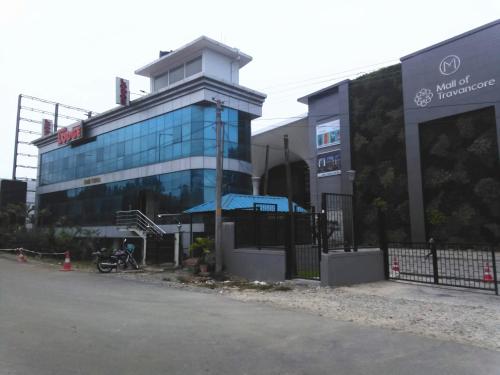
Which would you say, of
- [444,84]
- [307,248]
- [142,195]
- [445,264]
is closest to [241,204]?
[307,248]

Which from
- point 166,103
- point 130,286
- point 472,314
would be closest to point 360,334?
point 472,314

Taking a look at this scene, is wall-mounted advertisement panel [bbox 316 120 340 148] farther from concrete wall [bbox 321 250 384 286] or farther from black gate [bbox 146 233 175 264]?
concrete wall [bbox 321 250 384 286]

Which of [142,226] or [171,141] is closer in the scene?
[142,226]

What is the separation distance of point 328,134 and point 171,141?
1429cm

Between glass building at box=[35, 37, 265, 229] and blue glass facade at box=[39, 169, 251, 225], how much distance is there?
7 centimetres

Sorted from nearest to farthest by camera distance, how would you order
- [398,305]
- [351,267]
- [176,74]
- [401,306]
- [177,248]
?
[401,306]
[398,305]
[351,267]
[177,248]
[176,74]

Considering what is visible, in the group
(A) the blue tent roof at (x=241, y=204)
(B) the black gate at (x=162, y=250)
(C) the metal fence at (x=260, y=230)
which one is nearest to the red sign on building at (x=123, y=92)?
(B) the black gate at (x=162, y=250)

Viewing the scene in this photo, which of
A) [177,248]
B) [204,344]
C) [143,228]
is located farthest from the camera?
[143,228]

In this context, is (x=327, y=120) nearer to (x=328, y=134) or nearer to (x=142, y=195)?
(x=328, y=134)

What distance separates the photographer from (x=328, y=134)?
3869cm

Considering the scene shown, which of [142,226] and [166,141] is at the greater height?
[166,141]

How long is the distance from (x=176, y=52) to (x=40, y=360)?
30.6m

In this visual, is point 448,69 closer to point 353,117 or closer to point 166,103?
point 353,117

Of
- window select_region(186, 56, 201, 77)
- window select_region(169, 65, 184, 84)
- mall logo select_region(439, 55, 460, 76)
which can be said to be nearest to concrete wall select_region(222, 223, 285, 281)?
window select_region(186, 56, 201, 77)
